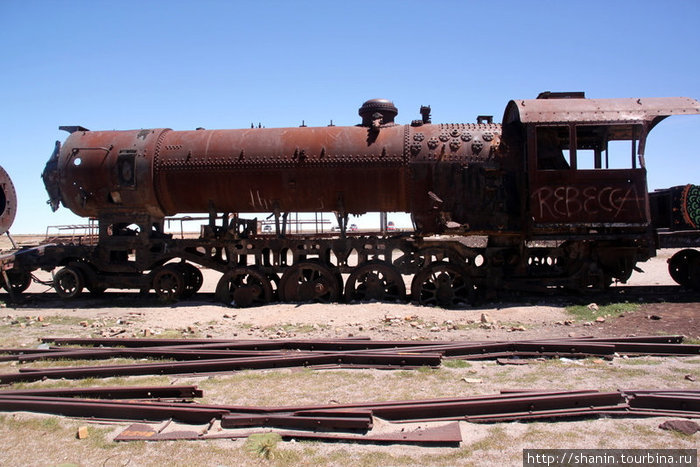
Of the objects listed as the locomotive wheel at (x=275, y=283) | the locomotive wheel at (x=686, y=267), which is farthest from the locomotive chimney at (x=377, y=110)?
the locomotive wheel at (x=686, y=267)

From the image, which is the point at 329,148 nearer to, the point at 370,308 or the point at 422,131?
the point at 422,131

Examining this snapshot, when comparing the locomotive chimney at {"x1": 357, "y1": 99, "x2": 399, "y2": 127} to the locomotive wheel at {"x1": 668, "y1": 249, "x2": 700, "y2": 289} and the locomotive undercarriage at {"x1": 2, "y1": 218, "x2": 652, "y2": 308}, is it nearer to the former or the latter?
the locomotive undercarriage at {"x1": 2, "y1": 218, "x2": 652, "y2": 308}

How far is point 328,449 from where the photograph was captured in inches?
183

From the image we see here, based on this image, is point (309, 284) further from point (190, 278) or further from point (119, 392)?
point (119, 392)

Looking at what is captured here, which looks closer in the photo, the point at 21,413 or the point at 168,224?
the point at 21,413

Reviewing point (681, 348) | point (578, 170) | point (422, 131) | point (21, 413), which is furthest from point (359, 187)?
point (21, 413)

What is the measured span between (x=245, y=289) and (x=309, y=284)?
148cm

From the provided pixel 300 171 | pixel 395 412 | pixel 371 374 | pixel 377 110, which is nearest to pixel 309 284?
pixel 300 171

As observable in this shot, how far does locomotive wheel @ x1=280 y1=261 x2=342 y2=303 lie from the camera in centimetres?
1207

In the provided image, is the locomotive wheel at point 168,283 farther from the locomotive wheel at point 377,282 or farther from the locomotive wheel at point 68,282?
the locomotive wheel at point 377,282

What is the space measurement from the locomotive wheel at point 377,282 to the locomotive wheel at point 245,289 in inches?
78.0

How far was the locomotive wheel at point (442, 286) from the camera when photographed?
37.8 ft

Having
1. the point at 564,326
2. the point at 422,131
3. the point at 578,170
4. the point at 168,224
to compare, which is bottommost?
the point at 564,326

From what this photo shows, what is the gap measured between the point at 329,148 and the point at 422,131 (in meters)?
2.12
